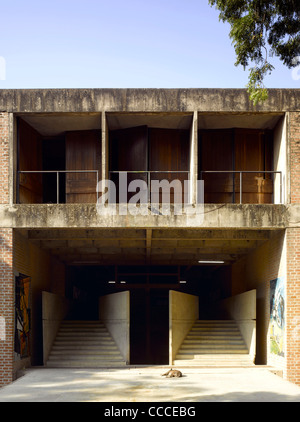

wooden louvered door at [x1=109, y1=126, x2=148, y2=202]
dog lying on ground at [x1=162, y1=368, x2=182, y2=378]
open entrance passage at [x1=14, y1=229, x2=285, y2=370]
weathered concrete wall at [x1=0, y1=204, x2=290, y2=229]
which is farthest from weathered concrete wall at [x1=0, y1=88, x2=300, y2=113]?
dog lying on ground at [x1=162, y1=368, x2=182, y2=378]

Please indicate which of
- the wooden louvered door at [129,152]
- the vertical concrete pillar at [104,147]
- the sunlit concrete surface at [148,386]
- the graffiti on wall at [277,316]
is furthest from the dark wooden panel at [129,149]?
the sunlit concrete surface at [148,386]

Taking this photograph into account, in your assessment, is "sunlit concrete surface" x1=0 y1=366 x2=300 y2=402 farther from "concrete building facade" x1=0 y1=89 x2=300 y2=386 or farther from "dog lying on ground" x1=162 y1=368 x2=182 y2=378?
"concrete building facade" x1=0 y1=89 x2=300 y2=386

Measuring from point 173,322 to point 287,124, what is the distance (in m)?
6.31

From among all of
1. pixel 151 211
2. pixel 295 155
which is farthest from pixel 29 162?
pixel 295 155

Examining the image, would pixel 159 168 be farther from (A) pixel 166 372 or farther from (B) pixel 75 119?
(A) pixel 166 372

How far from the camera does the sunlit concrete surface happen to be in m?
9.49

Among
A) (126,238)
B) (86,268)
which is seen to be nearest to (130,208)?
(126,238)

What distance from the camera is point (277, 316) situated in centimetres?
1272

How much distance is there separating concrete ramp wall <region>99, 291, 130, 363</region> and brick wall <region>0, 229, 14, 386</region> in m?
3.52

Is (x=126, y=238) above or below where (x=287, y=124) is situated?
below

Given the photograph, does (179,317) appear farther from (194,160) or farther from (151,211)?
(194,160)

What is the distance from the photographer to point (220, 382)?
11.2 m

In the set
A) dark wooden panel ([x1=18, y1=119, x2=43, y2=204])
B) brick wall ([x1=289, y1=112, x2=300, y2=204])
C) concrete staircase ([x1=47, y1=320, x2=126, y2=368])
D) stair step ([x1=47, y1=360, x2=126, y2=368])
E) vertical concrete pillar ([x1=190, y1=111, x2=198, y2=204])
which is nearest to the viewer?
brick wall ([x1=289, y1=112, x2=300, y2=204])

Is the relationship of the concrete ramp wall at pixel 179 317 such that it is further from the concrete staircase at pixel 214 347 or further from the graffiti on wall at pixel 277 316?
the graffiti on wall at pixel 277 316
